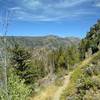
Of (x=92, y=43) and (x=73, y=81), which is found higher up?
(x=92, y=43)

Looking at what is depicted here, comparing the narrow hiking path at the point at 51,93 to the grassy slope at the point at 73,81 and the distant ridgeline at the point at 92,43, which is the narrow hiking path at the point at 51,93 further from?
the distant ridgeline at the point at 92,43

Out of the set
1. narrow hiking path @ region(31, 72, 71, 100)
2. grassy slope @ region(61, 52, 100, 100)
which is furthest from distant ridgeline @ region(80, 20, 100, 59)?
narrow hiking path @ region(31, 72, 71, 100)

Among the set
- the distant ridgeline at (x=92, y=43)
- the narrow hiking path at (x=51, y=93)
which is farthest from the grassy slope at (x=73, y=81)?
the distant ridgeline at (x=92, y=43)

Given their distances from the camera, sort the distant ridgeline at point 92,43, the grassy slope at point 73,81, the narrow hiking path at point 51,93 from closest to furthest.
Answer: the narrow hiking path at point 51,93 → the grassy slope at point 73,81 → the distant ridgeline at point 92,43

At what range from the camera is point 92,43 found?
Result: 349 feet

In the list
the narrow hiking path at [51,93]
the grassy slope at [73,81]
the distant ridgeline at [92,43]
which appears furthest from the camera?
the distant ridgeline at [92,43]

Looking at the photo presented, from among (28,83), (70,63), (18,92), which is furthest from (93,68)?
(70,63)

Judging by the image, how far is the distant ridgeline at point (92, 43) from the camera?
329 feet

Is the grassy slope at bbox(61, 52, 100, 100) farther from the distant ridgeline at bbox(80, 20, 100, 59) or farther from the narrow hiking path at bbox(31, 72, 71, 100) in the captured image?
the distant ridgeline at bbox(80, 20, 100, 59)

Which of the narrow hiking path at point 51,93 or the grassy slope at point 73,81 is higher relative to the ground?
the grassy slope at point 73,81

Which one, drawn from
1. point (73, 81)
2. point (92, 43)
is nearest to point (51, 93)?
point (73, 81)

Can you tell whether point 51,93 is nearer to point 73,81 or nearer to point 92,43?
point 73,81

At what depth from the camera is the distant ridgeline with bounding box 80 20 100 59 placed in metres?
100

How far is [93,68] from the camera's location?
52250mm
